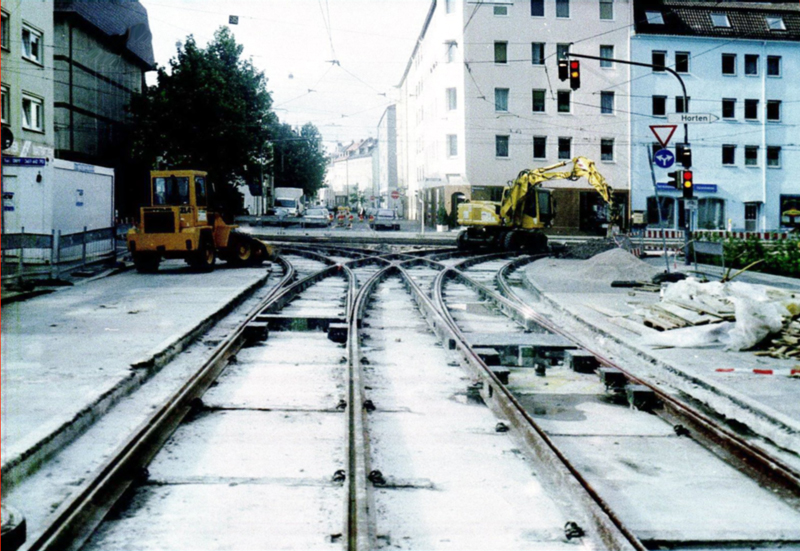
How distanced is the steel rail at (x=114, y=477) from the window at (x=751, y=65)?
1983 inches

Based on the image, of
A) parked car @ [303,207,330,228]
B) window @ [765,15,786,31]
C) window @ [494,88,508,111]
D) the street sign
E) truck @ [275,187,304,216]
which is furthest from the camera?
truck @ [275,187,304,216]

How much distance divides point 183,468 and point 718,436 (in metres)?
3.52

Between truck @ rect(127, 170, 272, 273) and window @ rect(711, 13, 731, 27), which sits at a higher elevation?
window @ rect(711, 13, 731, 27)

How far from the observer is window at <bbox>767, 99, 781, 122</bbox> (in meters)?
50.2

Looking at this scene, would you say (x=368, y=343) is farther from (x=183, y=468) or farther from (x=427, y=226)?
(x=427, y=226)

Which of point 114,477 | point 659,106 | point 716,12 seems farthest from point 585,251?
point 716,12

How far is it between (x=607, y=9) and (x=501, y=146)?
10556 mm

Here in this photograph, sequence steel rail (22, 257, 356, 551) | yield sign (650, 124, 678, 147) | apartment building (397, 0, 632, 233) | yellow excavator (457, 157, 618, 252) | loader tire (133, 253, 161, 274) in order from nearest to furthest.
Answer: steel rail (22, 257, 356, 551) < yield sign (650, 124, 678, 147) < loader tire (133, 253, 161, 274) < yellow excavator (457, 157, 618, 252) < apartment building (397, 0, 632, 233)

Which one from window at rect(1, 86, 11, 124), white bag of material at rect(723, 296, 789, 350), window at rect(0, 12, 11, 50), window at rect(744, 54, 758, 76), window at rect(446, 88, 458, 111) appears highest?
window at rect(744, 54, 758, 76)

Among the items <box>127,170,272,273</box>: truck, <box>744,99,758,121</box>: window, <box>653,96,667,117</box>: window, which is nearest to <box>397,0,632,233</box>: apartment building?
<box>653,96,667,117</box>: window

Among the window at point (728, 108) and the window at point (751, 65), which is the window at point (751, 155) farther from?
the window at point (751, 65)

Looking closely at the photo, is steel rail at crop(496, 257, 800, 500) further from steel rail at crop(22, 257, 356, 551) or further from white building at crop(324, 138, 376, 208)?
white building at crop(324, 138, 376, 208)

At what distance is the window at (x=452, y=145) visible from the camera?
168 ft

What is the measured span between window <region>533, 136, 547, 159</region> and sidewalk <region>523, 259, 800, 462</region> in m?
36.5
